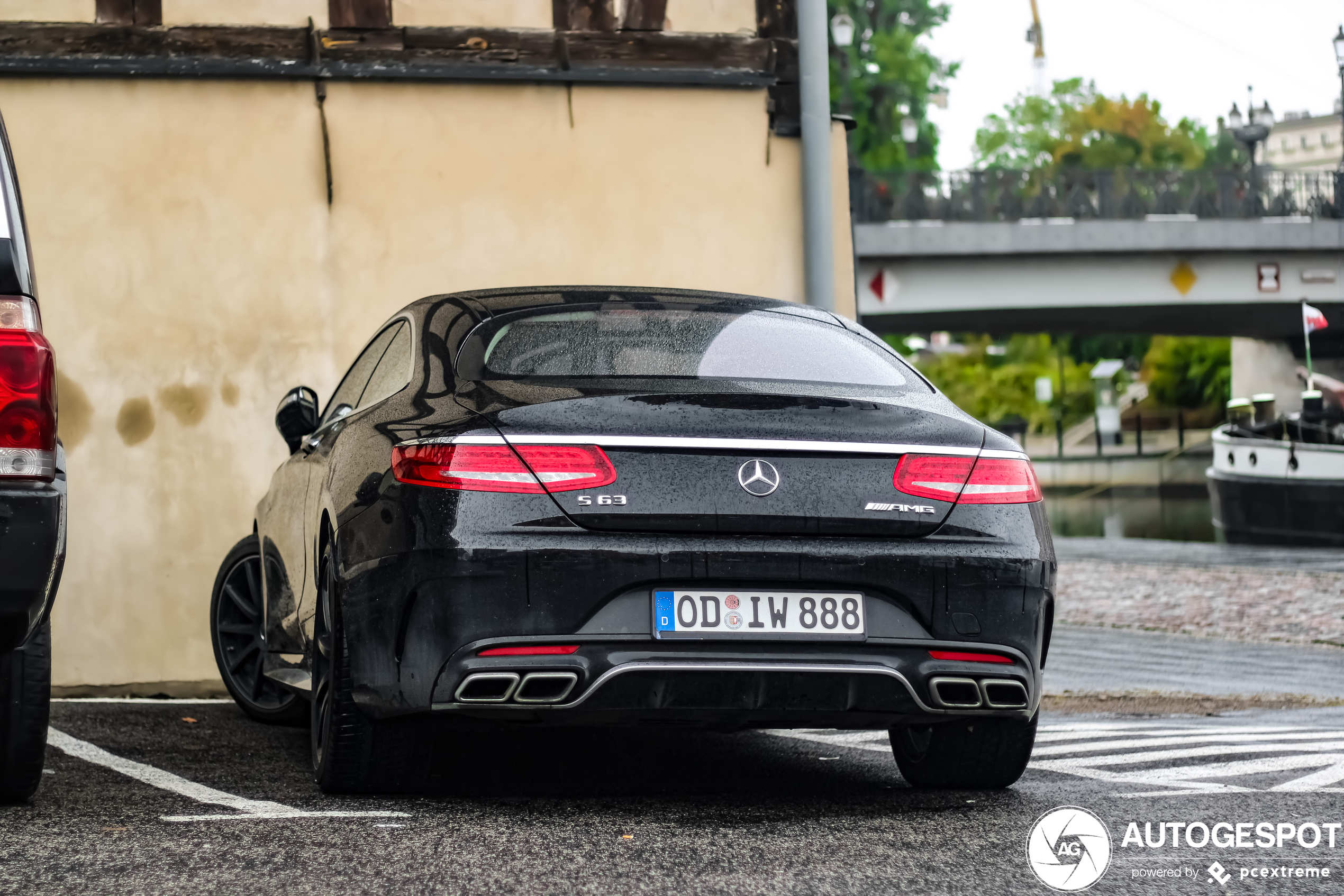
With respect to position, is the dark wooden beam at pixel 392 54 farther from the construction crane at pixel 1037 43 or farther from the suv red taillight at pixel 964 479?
the construction crane at pixel 1037 43

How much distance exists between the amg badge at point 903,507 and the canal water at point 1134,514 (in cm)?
3019

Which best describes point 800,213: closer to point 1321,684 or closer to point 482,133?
point 482,133

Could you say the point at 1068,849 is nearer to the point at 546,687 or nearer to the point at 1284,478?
the point at 546,687

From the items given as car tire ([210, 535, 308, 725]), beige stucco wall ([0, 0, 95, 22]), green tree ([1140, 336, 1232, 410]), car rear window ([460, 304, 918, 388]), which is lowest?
green tree ([1140, 336, 1232, 410])

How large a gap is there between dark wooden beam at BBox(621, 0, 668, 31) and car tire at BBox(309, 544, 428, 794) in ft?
17.2

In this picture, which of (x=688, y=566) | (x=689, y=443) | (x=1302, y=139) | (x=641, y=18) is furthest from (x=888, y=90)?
(x=1302, y=139)

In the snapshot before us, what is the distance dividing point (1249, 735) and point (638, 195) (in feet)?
14.0

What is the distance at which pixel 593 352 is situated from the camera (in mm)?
5004

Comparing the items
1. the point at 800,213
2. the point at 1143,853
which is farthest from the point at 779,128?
the point at 1143,853

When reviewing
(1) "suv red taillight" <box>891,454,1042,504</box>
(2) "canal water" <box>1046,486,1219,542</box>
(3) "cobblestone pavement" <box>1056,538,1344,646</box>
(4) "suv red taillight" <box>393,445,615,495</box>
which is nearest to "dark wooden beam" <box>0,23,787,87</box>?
(4) "suv red taillight" <box>393,445,615,495</box>

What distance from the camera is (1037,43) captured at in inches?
4690

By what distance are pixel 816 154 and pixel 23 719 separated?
5.94m

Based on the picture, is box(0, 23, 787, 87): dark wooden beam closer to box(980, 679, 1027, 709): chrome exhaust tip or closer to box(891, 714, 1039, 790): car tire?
box(891, 714, 1039, 790): car tire

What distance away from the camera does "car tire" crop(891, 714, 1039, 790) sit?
5.28 m
